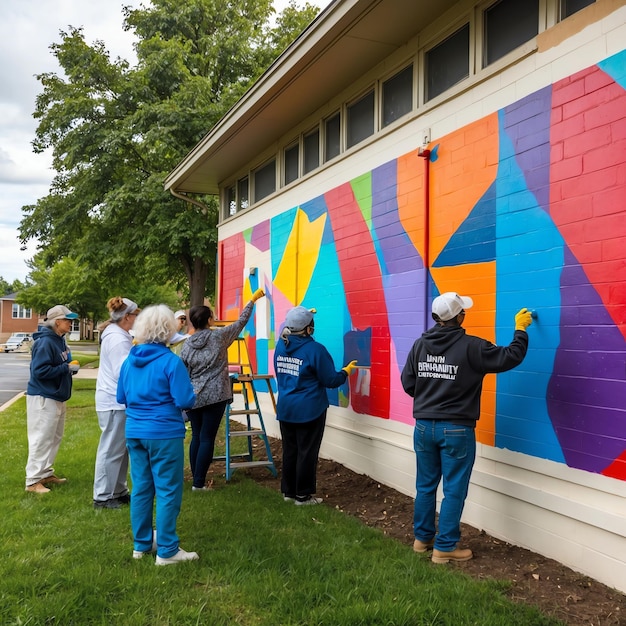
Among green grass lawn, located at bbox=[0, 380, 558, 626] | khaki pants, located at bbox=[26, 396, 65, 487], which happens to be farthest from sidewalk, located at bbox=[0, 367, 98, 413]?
green grass lawn, located at bbox=[0, 380, 558, 626]

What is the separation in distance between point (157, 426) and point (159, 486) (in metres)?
0.41

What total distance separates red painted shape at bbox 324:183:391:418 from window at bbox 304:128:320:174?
955 millimetres

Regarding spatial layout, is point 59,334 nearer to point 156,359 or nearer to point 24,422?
point 156,359

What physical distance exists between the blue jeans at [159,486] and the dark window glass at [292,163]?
18.1 ft

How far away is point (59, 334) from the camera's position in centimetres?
614

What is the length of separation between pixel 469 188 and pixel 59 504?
15.3 feet

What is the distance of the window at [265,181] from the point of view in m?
9.66

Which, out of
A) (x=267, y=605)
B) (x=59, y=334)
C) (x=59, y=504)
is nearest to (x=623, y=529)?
(x=267, y=605)

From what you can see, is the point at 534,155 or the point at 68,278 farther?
the point at 68,278

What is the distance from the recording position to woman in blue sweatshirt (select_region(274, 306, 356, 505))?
18.7 ft

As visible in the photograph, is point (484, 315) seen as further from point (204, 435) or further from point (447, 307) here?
point (204, 435)

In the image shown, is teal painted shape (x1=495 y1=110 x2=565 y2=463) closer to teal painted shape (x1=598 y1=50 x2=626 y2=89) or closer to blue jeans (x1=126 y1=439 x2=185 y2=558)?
teal painted shape (x1=598 y1=50 x2=626 y2=89)

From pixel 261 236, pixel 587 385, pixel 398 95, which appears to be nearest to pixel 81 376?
pixel 261 236

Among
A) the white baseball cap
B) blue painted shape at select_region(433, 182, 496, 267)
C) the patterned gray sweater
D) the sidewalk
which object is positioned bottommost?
the sidewalk
